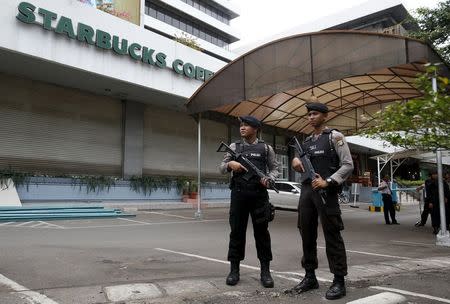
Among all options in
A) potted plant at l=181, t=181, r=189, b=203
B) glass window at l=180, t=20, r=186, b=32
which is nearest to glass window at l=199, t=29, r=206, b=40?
glass window at l=180, t=20, r=186, b=32

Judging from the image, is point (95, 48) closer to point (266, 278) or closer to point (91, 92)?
point (91, 92)

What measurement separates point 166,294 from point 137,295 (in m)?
0.29

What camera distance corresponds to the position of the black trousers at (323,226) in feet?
13.5

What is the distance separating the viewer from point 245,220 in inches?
182

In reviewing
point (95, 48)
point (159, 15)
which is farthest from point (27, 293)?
point (159, 15)

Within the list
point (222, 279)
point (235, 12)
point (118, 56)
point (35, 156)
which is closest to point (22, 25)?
point (118, 56)

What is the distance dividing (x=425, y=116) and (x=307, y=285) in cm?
204

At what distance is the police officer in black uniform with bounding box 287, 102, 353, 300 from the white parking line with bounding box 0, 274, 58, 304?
2.40 metres

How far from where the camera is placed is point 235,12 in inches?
2459

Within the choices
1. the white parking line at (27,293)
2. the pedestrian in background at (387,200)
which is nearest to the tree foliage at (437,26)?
the pedestrian in background at (387,200)

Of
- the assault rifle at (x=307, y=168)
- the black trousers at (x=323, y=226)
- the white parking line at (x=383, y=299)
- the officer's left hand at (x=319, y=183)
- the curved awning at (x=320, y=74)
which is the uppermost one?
the curved awning at (x=320, y=74)

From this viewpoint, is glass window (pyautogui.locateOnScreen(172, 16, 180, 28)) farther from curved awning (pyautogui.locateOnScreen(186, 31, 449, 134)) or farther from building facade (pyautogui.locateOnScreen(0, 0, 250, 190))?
curved awning (pyautogui.locateOnScreen(186, 31, 449, 134))

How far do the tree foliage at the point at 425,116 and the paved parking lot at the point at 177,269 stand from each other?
5.28ft

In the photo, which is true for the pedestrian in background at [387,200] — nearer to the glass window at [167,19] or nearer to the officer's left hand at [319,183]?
the officer's left hand at [319,183]
